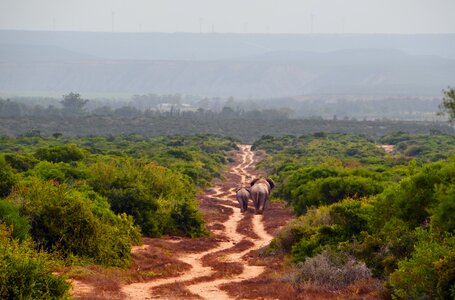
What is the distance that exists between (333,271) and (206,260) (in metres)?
6.97

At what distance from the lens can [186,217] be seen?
1316 inches

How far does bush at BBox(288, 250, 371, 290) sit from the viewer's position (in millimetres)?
20000

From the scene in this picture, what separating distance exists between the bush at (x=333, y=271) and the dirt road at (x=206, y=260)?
2.03 m

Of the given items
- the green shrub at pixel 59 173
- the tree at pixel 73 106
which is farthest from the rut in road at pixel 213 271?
the tree at pixel 73 106

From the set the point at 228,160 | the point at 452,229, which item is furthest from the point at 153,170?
the point at 228,160

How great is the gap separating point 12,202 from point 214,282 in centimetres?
584

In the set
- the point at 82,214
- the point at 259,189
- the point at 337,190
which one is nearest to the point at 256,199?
the point at 259,189

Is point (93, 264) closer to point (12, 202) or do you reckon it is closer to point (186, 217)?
point (12, 202)

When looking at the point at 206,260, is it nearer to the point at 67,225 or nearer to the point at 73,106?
the point at 67,225

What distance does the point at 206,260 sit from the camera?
26547mm

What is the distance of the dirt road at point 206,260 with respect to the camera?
19734 millimetres

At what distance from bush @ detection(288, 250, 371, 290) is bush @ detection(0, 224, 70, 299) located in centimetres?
640

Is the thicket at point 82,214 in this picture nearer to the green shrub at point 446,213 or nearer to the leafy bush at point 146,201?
the leafy bush at point 146,201

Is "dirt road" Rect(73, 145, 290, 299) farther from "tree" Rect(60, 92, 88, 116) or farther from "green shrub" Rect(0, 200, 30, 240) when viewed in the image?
"tree" Rect(60, 92, 88, 116)
